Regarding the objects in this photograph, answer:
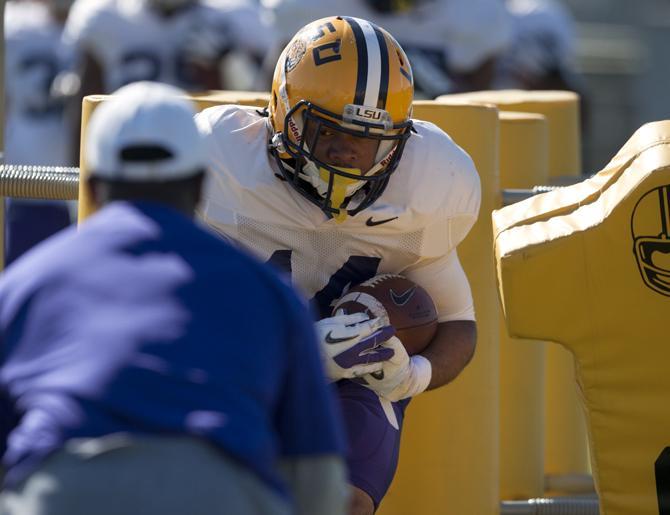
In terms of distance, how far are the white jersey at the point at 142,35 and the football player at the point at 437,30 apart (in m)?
0.79

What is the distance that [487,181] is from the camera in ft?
13.5

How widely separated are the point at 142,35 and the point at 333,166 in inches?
182

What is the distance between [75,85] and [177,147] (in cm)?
557

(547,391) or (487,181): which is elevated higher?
(487,181)

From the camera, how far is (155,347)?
2246mm

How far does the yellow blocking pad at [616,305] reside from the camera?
125 inches

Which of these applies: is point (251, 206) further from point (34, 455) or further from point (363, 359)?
point (34, 455)

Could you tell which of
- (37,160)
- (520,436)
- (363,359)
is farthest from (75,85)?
(363,359)

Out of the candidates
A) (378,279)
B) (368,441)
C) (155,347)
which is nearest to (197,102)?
(378,279)

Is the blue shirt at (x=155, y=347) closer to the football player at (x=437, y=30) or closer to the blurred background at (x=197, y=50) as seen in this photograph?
the blurred background at (x=197, y=50)

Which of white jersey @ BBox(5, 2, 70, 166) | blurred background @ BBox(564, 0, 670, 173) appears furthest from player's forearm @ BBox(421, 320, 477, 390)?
blurred background @ BBox(564, 0, 670, 173)

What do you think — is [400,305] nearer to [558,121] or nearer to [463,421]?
[463,421]

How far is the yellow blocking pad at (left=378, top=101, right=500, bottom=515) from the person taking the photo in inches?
160

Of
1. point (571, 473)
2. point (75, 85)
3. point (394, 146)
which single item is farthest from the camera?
point (75, 85)
